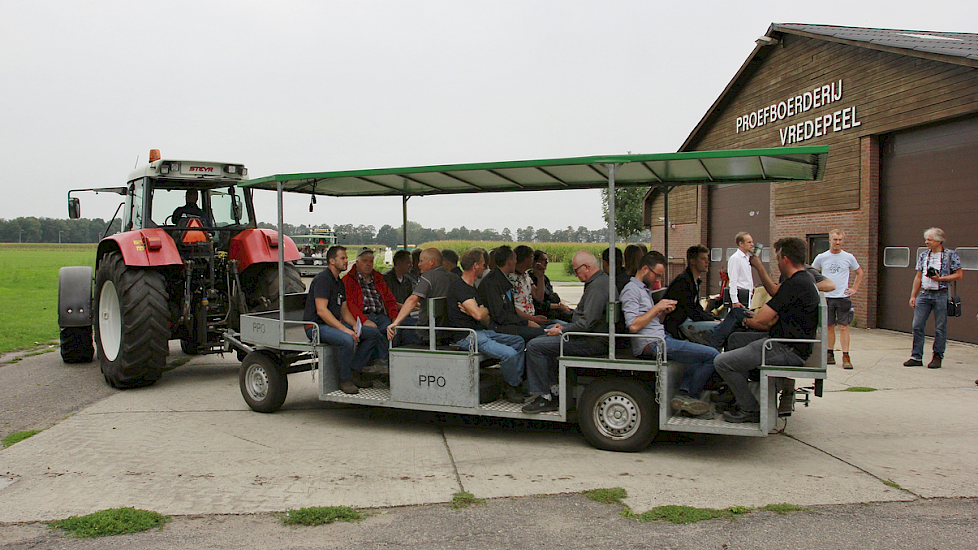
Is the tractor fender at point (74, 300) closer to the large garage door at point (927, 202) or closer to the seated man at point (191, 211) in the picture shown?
the seated man at point (191, 211)

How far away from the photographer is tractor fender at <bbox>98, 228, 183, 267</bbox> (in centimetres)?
838

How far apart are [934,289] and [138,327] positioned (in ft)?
31.9

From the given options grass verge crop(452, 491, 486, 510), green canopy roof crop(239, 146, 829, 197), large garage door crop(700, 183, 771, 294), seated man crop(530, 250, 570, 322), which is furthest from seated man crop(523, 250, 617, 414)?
large garage door crop(700, 183, 771, 294)

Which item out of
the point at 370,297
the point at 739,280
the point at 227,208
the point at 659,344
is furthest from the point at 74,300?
the point at 739,280

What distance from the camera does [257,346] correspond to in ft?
24.7

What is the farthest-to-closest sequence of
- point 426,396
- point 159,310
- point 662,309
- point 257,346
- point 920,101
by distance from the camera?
1. point 920,101
2. point 159,310
3. point 257,346
4. point 426,396
5. point 662,309

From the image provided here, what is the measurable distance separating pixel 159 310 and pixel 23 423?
5.96ft

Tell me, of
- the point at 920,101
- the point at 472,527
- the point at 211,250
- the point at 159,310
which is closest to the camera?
the point at 472,527

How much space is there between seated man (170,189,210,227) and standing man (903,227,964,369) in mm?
9358

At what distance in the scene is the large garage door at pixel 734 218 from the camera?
16906 millimetres

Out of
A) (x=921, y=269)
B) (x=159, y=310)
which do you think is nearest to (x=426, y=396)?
(x=159, y=310)

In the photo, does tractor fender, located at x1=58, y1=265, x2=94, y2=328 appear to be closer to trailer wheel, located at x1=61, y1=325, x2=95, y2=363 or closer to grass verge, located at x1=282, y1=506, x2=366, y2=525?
trailer wheel, located at x1=61, y1=325, x2=95, y2=363

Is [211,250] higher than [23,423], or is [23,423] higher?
[211,250]

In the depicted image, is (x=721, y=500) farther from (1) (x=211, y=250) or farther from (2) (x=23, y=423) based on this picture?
(1) (x=211, y=250)
